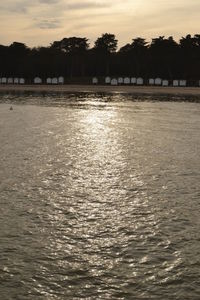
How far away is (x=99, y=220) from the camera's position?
36.1 feet

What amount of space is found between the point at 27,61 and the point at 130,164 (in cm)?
10239

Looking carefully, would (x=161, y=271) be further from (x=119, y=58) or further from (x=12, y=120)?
(x=119, y=58)

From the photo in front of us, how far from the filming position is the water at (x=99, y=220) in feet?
26.3

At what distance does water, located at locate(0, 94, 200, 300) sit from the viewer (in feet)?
26.3

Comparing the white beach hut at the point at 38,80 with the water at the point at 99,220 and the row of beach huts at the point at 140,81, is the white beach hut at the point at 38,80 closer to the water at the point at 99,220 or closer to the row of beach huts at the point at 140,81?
the row of beach huts at the point at 140,81

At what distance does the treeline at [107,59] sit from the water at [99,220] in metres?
84.7

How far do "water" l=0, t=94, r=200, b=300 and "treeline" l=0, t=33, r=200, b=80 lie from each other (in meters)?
84.7

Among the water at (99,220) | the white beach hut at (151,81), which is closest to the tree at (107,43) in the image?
the white beach hut at (151,81)

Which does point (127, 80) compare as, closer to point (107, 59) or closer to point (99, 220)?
point (107, 59)

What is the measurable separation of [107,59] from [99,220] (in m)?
106

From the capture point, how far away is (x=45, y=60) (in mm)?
114062

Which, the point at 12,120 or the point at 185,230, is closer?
the point at 185,230

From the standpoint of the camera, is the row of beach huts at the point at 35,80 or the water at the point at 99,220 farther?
the row of beach huts at the point at 35,80

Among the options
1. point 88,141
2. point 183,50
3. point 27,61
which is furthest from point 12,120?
point 27,61
